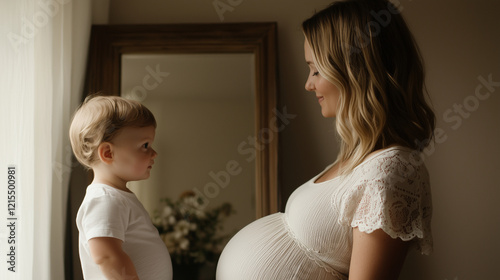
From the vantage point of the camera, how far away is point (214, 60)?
1826 millimetres

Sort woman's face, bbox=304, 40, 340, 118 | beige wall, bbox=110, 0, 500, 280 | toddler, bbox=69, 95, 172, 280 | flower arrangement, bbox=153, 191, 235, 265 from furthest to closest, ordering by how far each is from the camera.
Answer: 1. beige wall, bbox=110, 0, 500, 280
2. flower arrangement, bbox=153, 191, 235, 265
3. woman's face, bbox=304, 40, 340, 118
4. toddler, bbox=69, 95, 172, 280

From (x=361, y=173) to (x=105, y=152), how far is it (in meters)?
0.60

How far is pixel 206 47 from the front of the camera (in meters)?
1.81

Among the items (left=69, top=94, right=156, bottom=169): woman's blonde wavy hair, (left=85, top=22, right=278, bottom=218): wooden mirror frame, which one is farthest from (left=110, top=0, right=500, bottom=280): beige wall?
(left=69, top=94, right=156, bottom=169): woman's blonde wavy hair

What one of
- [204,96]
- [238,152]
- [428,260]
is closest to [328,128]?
[238,152]

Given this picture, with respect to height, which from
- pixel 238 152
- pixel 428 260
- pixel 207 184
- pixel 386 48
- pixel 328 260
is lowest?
pixel 428 260

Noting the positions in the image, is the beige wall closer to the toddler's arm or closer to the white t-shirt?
the white t-shirt

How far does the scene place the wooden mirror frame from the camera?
178 centimetres

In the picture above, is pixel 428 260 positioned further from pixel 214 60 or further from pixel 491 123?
pixel 214 60

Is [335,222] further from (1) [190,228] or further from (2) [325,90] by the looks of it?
(1) [190,228]

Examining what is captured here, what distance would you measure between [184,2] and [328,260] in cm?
134

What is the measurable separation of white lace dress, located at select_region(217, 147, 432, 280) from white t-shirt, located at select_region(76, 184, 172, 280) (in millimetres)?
209

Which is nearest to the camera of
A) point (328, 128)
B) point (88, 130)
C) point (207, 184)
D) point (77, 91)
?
point (88, 130)

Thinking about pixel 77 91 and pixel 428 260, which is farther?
pixel 428 260
